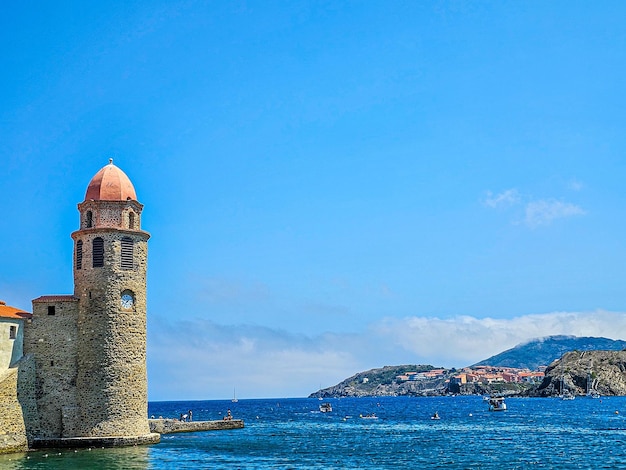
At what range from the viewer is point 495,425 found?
7481 centimetres

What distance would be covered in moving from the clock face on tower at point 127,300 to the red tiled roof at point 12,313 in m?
4.64

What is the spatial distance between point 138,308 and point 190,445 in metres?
9.42

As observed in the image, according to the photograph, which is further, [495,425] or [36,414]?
[495,425]

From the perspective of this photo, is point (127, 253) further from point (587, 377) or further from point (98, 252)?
point (587, 377)

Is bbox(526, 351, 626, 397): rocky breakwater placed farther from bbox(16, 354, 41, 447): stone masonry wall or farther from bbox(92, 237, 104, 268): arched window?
bbox(16, 354, 41, 447): stone masonry wall

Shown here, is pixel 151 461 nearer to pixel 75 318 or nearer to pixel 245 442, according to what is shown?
pixel 75 318

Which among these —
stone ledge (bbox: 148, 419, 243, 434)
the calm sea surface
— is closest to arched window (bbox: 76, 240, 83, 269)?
the calm sea surface

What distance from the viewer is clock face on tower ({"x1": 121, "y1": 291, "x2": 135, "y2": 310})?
134ft

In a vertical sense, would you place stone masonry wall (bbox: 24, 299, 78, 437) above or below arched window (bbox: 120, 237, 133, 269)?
below

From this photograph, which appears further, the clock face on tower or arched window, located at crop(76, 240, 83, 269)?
arched window, located at crop(76, 240, 83, 269)

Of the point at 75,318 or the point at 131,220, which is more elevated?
the point at 131,220

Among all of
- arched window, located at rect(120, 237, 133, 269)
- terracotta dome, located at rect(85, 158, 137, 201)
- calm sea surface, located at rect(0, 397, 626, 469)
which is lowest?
calm sea surface, located at rect(0, 397, 626, 469)

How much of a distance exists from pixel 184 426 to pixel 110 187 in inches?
881

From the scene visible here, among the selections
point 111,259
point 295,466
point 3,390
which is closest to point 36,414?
point 3,390
